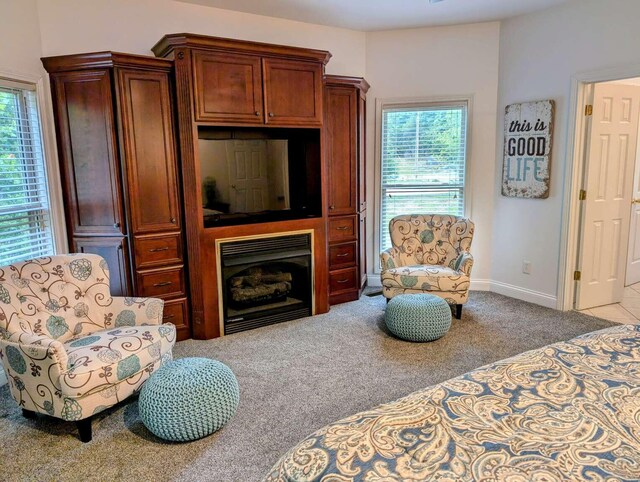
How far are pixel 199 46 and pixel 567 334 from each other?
12.3 feet

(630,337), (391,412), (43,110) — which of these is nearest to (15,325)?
(43,110)

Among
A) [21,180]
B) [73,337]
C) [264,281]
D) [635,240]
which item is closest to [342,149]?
[264,281]

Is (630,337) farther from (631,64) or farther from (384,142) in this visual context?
(384,142)

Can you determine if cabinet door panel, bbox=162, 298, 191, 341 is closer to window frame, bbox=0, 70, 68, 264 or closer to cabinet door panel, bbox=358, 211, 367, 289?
window frame, bbox=0, 70, 68, 264

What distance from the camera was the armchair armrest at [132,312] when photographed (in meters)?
2.94

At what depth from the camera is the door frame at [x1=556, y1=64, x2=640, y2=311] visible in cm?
404

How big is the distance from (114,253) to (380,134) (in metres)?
3.05

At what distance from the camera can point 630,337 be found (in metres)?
1.68

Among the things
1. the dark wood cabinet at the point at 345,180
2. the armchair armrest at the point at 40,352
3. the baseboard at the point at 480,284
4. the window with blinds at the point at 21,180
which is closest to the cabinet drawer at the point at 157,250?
the window with blinds at the point at 21,180

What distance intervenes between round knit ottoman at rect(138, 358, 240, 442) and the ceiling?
3.22m

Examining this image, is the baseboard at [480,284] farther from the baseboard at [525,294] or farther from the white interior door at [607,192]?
the white interior door at [607,192]

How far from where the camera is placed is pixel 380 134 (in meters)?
5.08

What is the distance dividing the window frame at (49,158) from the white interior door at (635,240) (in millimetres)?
5565

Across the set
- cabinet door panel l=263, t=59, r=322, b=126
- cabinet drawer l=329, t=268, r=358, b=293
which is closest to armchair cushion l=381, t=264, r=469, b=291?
cabinet drawer l=329, t=268, r=358, b=293
